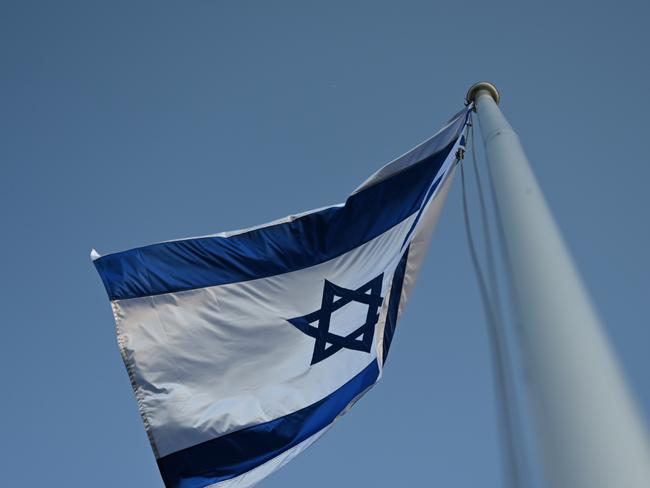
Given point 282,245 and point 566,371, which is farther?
point 282,245

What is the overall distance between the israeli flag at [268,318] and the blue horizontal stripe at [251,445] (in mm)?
13

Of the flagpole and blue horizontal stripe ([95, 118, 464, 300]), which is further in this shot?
blue horizontal stripe ([95, 118, 464, 300])

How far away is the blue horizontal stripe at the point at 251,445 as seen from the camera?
8.59m

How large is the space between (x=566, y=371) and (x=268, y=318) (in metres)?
6.77

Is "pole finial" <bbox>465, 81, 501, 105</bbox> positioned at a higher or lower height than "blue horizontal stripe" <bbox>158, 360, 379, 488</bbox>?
higher

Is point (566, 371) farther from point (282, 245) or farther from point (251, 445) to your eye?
point (282, 245)

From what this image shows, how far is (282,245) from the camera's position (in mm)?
10117

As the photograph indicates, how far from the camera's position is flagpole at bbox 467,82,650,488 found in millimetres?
2658

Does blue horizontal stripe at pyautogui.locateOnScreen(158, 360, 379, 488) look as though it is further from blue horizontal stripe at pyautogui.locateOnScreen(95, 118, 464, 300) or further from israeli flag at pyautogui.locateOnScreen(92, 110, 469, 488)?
blue horizontal stripe at pyautogui.locateOnScreen(95, 118, 464, 300)

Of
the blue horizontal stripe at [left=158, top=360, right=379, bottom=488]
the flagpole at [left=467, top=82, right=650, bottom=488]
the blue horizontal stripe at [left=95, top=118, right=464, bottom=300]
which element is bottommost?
the blue horizontal stripe at [left=158, top=360, right=379, bottom=488]

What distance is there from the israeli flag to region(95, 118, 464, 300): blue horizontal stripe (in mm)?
15

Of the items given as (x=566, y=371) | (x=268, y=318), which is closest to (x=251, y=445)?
(x=268, y=318)

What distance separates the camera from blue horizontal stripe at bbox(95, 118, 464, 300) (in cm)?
959

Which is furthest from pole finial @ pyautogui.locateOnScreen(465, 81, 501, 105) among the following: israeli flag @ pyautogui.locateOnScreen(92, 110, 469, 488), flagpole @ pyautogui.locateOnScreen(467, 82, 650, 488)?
flagpole @ pyautogui.locateOnScreen(467, 82, 650, 488)
